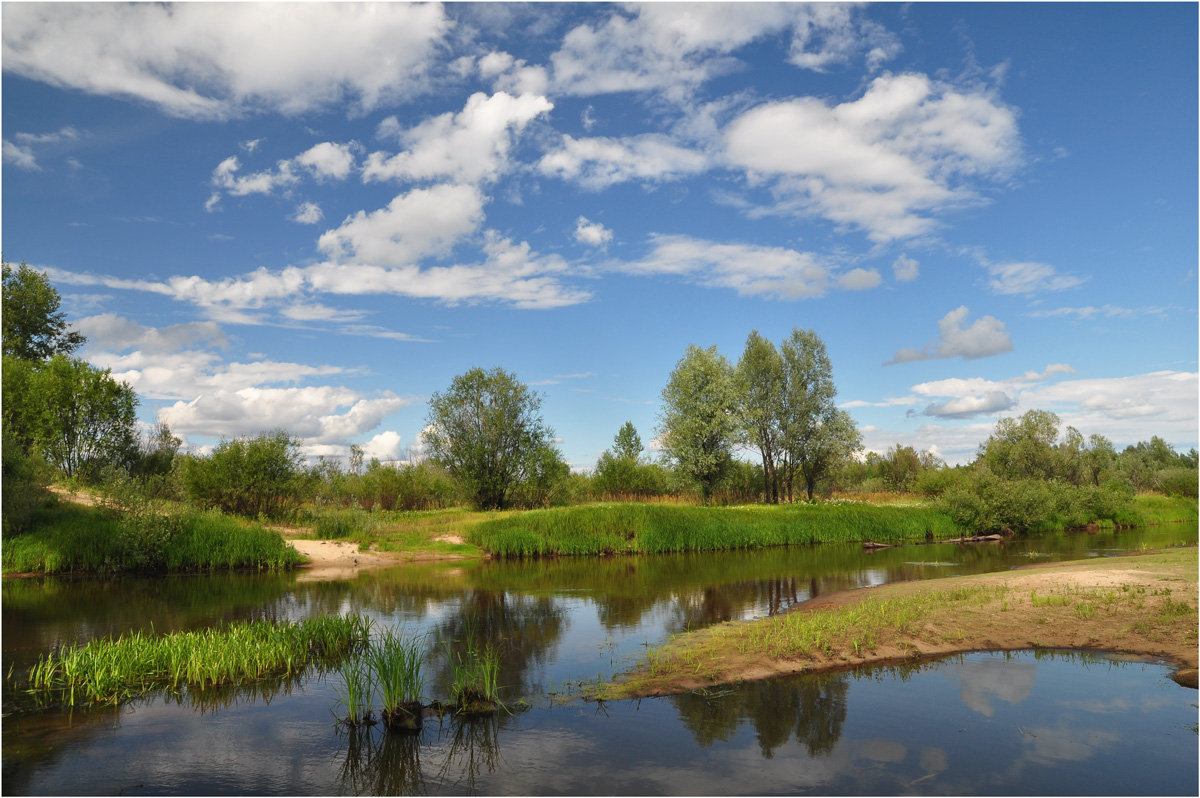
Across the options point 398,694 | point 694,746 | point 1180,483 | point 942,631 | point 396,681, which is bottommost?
point 694,746

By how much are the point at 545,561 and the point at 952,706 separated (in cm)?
2391

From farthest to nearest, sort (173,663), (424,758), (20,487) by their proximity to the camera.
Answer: (20,487), (173,663), (424,758)

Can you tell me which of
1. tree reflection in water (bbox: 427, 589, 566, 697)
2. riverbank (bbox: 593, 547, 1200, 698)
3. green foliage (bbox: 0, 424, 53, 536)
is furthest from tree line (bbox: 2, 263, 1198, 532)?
riverbank (bbox: 593, 547, 1200, 698)

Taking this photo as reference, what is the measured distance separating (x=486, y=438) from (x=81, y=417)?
76.7 ft

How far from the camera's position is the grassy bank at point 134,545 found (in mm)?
24828

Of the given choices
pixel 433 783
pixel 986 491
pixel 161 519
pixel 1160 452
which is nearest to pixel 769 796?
pixel 433 783

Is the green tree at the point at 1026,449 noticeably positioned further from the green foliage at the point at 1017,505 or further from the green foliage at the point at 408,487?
the green foliage at the point at 408,487

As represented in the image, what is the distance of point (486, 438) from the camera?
155 feet

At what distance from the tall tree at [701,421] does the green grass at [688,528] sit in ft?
33.9

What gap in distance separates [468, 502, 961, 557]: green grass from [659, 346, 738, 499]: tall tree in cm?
1034

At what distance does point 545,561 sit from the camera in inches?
1248

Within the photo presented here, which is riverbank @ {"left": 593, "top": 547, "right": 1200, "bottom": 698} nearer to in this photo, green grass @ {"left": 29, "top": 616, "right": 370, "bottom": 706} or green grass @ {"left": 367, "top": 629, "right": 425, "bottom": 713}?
green grass @ {"left": 367, "top": 629, "right": 425, "bottom": 713}

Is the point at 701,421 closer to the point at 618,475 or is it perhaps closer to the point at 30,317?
the point at 618,475

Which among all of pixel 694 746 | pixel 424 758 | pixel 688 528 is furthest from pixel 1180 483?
pixel 424 758
